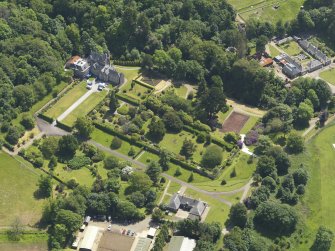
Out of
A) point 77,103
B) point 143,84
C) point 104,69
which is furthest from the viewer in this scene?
point 143,84

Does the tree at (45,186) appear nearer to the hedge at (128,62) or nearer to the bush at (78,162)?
the bush at (78,162)

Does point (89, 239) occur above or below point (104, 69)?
below

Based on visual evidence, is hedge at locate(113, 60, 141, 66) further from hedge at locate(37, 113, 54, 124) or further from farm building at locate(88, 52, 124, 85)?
hedge at locate(37, 113, 54, 124)

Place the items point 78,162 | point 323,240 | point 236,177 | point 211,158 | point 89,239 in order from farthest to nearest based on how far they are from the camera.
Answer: point 211,158, point 236,177, point 78,162, point 323,240, point 89,239

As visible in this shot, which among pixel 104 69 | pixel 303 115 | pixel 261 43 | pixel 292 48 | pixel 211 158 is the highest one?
pixel 104 69

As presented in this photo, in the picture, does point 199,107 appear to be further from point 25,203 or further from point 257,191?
point 25,203

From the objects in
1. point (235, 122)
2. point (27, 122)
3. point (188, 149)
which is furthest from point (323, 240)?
point (27, 122)

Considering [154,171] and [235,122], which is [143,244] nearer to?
[154,171]

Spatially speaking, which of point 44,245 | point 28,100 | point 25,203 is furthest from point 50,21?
point 44,245
